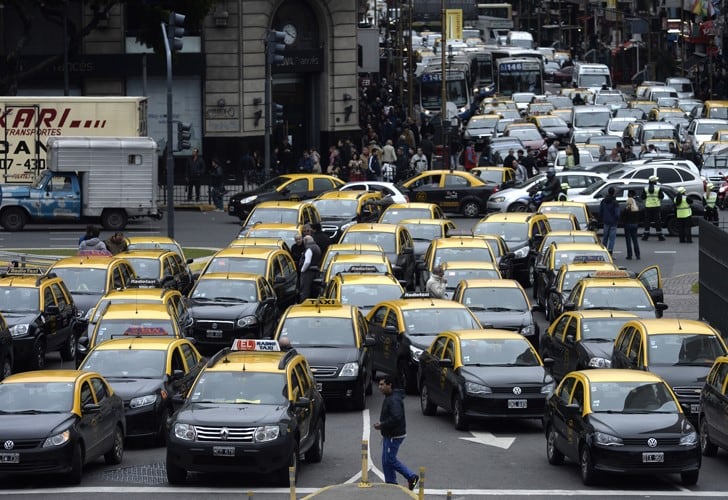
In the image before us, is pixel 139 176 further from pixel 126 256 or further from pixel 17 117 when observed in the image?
pixel 126 256

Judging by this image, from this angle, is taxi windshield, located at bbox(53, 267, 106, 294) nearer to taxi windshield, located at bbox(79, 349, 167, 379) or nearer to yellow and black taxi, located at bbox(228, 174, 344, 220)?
taxi windshield, located at bbox(79, 349, 167, 379)

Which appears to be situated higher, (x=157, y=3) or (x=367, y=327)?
(x=157, y=3)

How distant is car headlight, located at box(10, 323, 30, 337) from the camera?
27.8m

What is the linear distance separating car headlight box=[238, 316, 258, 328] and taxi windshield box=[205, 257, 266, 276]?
11.1ft

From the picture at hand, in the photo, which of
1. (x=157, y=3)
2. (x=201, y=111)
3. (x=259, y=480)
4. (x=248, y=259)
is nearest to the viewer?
(x=259, y=480)

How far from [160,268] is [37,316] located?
5.47 meters

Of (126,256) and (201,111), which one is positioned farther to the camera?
(201,111)

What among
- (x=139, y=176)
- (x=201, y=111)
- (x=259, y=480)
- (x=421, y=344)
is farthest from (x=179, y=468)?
(x=201, y=111)

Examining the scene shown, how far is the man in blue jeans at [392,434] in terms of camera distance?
18.2 meters

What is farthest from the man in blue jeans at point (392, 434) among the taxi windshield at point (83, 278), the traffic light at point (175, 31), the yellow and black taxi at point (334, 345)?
the traffic light at point (175, 31)

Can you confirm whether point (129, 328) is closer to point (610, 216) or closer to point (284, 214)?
point (284, 214)

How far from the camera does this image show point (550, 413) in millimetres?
21266

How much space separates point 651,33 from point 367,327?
10117cm

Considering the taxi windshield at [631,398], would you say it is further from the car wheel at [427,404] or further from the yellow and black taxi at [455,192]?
the yellow and black taxi at [455,192]
